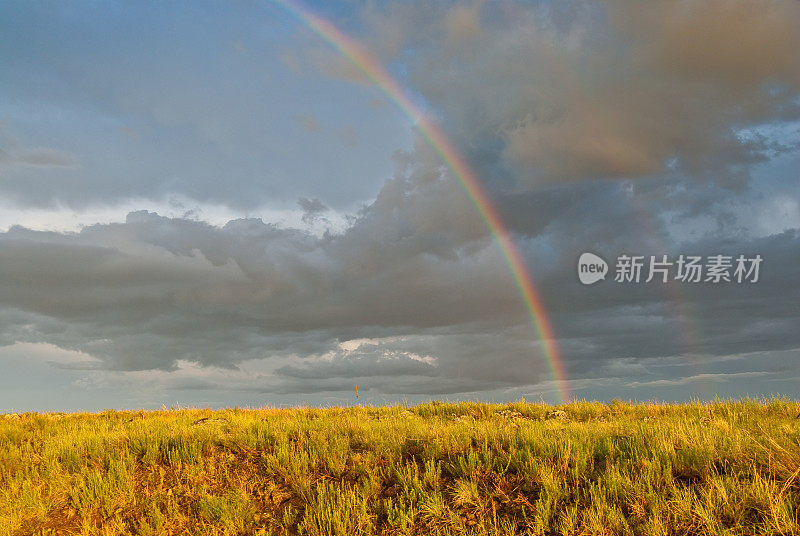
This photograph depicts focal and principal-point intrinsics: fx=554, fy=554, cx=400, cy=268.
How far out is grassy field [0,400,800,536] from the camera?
7086 mm

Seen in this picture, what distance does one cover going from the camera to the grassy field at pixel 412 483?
23.2 ft

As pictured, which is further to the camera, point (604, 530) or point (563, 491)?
point (563, 491)

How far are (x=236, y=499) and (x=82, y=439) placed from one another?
577 centimetres

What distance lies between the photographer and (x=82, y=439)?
12.1 m

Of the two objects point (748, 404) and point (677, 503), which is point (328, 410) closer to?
point (748, 404)

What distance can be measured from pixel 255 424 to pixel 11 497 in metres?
4.95

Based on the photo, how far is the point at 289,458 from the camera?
970cm

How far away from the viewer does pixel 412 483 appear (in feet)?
27.5

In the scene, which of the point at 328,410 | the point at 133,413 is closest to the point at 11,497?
the point at 328,410

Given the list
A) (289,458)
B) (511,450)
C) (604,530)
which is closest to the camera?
(604,530)

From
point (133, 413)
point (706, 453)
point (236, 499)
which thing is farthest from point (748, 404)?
point (133, 413)

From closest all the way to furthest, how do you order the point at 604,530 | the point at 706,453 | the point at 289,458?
1. the point at 604,530
2. the point at 706,453
3. the point at 289,458

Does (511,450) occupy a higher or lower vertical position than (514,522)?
higher

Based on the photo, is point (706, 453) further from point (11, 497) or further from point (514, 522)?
point (11, 497)
